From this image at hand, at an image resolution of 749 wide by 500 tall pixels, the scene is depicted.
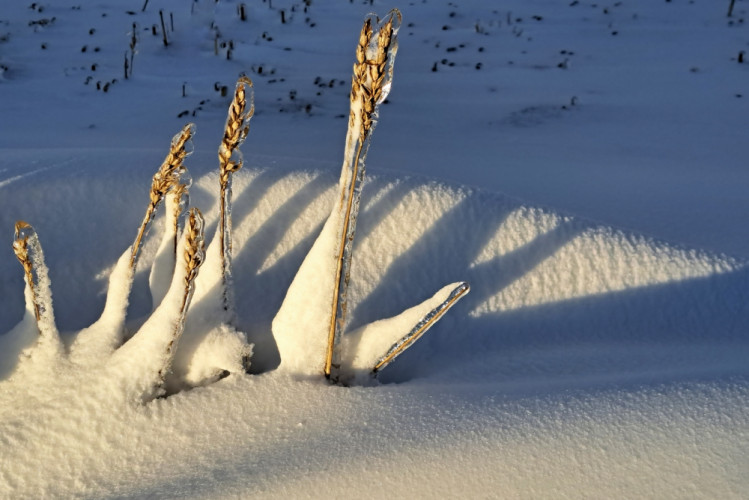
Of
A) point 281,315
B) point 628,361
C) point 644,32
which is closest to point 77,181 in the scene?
point 281,315

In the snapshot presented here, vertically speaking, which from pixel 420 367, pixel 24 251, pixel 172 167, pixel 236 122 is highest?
pixel 236 122

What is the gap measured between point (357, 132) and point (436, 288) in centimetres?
61

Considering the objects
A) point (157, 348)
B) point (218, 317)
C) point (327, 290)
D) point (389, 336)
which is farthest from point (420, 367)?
point (157, 348)

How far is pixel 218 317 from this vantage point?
1515mm

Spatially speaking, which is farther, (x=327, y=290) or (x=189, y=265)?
(x=327, y=290)

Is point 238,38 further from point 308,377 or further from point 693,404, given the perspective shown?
point 693,404

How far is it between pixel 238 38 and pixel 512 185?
9.00 ft

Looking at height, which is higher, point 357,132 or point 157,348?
point 357,132

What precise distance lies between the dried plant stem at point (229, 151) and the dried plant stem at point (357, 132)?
0.21 meters

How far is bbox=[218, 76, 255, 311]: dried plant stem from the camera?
1310 mm

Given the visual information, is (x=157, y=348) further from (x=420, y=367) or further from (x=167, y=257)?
(x=420, y=367)

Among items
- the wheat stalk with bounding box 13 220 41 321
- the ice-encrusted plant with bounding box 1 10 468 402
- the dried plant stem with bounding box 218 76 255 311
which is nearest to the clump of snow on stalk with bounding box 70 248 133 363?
the ice-encrusted plant with bounding box 1 10 468 402

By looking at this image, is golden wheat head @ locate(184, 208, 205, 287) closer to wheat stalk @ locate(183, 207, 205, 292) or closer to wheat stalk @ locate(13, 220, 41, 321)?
wheat stalk @ locate(183, 207, 205, 292)

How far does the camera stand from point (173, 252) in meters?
1.65
